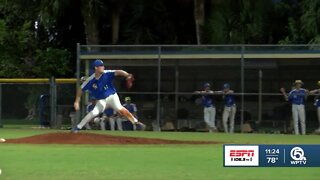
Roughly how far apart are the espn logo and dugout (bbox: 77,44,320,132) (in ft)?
54.8

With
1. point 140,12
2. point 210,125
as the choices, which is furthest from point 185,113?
point 140,12

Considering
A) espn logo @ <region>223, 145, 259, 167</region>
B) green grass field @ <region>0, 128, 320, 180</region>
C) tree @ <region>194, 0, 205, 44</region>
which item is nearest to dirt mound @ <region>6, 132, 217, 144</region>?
green grass field @ <region>0, 128, 320, 180</region>

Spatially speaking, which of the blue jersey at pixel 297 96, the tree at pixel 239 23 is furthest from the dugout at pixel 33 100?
the blue jersey at pixel 297 96

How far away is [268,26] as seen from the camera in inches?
1232

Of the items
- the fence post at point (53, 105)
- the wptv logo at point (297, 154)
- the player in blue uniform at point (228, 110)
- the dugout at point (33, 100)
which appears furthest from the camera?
the dugout at point (33, 100)

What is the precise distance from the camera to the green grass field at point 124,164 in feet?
34.8

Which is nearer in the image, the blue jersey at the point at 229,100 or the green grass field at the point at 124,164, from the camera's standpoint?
the green grass field at the point at 124,164

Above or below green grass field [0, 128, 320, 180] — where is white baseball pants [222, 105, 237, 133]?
above

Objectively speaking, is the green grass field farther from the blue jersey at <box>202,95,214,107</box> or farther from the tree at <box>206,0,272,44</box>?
the tree at <box>206,0,272,44</box>

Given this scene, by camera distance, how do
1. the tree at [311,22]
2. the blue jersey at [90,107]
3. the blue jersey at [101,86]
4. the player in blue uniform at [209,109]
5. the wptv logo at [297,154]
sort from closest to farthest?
→ the wptv logo at [297,154] → the blue jersey at [101,86] → the player in blue uniform at [209,109] → the blue jersey at [90,107] → the tree at [311,22]

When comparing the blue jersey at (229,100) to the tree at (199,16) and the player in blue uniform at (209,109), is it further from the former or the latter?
the tree at (199,16)

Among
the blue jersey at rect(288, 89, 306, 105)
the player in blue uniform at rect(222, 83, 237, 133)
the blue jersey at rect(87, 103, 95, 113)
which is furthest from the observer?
the blue jersey at rect(87, 103, 95, 113)

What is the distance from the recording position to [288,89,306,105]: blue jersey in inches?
965

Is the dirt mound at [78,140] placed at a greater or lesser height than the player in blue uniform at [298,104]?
lesser
